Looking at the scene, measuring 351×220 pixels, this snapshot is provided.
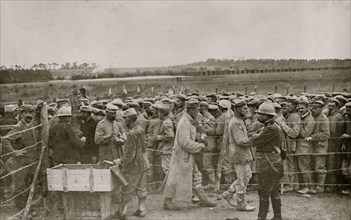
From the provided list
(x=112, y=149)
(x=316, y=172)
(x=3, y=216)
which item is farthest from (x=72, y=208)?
(x=316, y=172)

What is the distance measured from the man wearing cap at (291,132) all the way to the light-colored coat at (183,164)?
2.48 meters

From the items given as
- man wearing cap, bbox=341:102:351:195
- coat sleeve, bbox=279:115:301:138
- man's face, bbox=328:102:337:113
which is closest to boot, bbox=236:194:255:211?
coat sleeve, bbox=279:115:301:138

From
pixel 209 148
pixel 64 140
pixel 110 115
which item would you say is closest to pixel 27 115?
pixel 64 140

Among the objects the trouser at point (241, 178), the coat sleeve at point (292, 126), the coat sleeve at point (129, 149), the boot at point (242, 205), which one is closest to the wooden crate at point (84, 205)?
the coat sleeve at point (129, 149)

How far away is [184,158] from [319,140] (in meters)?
3.58

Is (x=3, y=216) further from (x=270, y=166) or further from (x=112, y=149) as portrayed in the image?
(x=270, y=166)

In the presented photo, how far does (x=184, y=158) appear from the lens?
8852mm

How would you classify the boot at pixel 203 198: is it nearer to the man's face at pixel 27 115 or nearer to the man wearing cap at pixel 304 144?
the man wearing cap at pixel 304 144

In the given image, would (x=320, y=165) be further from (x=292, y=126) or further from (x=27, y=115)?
(x=27, y=115)

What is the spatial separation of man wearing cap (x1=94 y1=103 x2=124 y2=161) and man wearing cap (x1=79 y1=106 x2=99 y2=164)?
75 centimetres

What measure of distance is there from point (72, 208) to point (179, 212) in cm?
242

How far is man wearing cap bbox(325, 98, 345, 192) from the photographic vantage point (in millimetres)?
10031

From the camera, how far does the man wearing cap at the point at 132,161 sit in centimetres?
838

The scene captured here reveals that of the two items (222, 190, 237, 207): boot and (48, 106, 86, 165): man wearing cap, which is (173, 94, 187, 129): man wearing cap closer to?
(222, 190, 237, 207): boot
